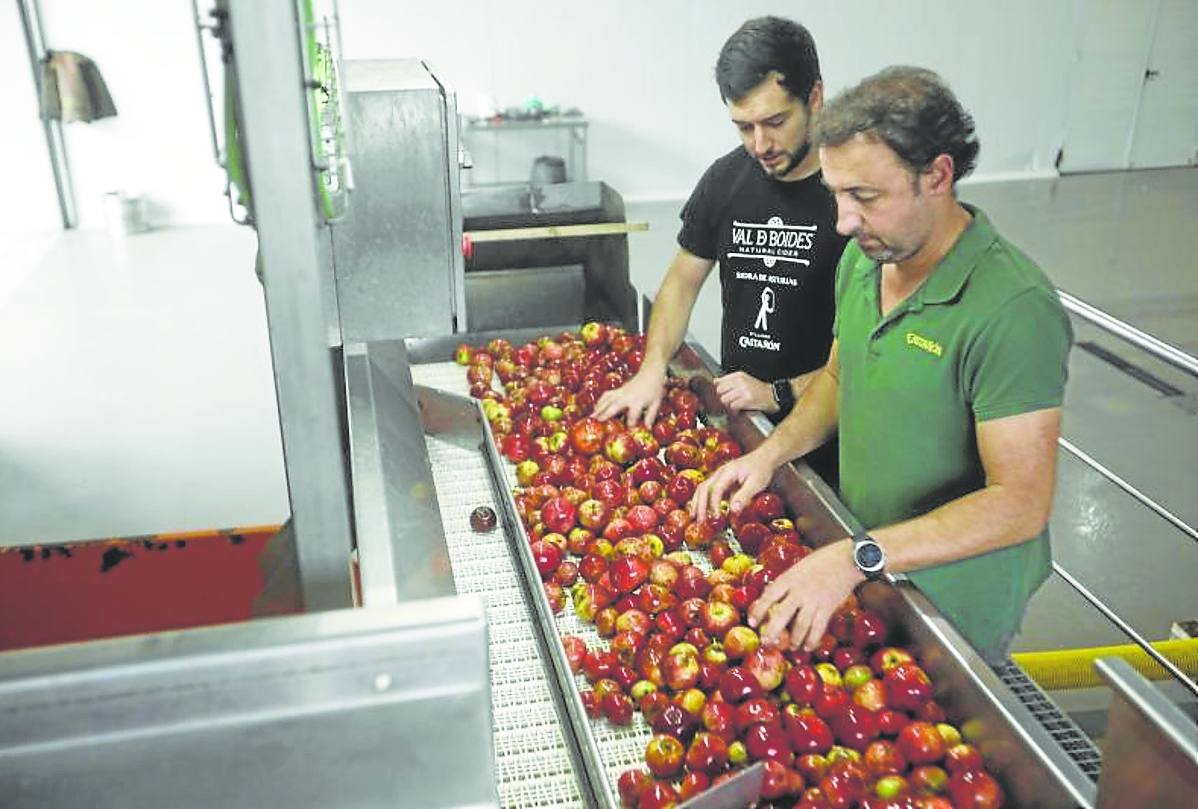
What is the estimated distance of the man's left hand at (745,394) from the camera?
8.18 ft

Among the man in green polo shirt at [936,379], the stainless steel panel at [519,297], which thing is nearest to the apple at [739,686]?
the man in green polo shirt at [936,379]

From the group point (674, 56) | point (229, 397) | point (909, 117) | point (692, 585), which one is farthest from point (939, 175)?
point (674, 56)

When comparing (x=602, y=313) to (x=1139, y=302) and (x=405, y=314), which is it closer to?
(x=405, y=314)

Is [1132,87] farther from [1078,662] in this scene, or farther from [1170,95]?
[1078,662]

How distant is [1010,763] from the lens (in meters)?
1.43

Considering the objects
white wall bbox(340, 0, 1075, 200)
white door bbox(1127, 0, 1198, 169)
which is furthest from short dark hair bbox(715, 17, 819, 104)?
white door bbox(1127, 0, 1198, 169)

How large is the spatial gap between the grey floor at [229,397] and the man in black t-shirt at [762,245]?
170cm

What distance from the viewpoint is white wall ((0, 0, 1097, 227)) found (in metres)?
8.45

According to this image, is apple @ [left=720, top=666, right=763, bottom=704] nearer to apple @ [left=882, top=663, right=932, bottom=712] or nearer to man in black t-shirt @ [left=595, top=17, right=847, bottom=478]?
apple @ [left=882, top=663, right=932, bottom=712]

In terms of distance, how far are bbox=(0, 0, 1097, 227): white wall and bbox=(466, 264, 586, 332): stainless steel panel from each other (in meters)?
4.45

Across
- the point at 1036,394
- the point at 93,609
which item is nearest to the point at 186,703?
the point at 1036,394

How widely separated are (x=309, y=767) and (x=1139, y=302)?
7.50 m

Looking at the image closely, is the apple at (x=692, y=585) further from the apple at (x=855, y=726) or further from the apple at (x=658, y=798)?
the apple at (x=658, y=798)

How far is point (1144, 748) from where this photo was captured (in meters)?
0.96
